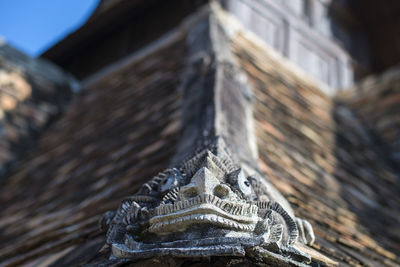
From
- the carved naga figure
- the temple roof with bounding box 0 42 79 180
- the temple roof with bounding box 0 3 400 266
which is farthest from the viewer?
the temple roof with bounding box 0 42 79 180

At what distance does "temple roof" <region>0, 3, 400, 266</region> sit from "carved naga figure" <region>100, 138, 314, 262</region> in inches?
3.8

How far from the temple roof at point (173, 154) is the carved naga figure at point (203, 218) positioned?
10 cm

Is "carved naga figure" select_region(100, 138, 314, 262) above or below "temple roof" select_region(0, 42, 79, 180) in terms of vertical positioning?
below

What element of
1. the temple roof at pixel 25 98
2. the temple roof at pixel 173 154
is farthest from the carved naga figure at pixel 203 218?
the temple roof at pixel 25 98

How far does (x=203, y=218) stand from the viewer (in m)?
1.72

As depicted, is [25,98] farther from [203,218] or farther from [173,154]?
[203,218]

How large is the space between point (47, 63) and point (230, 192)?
14.7ft

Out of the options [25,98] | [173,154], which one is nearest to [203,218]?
[173,154]

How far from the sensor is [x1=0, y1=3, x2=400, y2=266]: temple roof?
2631 mm

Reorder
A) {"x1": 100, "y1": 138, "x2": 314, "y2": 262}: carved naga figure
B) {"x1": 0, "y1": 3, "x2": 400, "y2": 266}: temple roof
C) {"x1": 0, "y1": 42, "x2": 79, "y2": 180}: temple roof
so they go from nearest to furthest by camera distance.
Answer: {"x1": 100, "y1": 138, "x2": 314, "y2": 262}: carved naga figure
{"x1": 0, "y1": 3, "x2": 400, "y2": 266}: temple roof
{"x1": 0, "y1": 42, "x2": 79, "y2": 180}: temple roof

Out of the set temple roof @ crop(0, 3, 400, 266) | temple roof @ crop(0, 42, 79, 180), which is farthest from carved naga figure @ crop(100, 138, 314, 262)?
temple roof @ crop(0, 42, 79, 180)

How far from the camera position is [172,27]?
498cm

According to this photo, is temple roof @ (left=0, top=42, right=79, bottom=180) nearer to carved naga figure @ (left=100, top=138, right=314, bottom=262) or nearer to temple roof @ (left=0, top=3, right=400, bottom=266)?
temple roof @ (left=0, top=3, right=400, bottom=266)

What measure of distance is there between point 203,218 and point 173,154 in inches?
37.5
